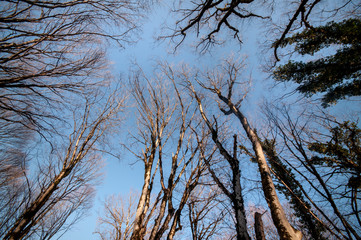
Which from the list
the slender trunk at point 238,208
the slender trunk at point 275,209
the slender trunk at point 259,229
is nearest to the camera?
the slender trunk at point 275,209

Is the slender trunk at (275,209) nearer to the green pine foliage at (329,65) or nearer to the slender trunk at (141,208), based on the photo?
the slender trunk at (141,208)

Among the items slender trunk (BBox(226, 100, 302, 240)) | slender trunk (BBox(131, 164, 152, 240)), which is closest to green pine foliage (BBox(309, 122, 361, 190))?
slender trunk (BBox(226, 100, 302, 240))

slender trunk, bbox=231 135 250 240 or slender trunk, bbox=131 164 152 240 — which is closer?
slender trunk, bbox=231 135 250 240

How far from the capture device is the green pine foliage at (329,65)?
6.36m

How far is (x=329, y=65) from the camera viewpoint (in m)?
7.11

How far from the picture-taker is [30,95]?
3.77 meters

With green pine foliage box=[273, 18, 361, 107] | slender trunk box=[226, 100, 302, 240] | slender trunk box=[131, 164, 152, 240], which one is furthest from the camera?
green pine foliage box=[273, 18, 361, 107]

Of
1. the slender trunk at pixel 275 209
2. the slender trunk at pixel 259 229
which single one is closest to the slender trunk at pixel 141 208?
the slender trunk at pixel 259 229

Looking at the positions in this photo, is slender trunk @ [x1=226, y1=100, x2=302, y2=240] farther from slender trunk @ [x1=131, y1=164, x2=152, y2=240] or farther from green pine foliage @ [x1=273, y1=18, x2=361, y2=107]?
green pine foliage @ [x1=273, y1=18, x2=361, y2=107]

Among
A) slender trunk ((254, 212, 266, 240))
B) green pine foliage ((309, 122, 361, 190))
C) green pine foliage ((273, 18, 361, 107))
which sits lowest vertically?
slender trunk ((254, 212, 266, 240))

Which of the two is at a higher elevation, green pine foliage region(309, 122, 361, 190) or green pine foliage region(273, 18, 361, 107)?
green pine foliage region(273, 18, 361, 107)

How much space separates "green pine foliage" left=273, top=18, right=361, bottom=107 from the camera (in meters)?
6.36

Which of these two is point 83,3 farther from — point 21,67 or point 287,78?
point 287,78

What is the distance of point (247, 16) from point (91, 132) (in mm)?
7141
